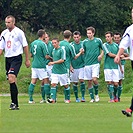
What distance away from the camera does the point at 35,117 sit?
16.3m

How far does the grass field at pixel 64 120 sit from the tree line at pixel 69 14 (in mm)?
36520

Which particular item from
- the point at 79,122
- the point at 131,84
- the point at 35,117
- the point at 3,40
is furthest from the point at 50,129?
the point at 131,84

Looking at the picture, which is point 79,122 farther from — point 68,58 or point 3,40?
point 68,58

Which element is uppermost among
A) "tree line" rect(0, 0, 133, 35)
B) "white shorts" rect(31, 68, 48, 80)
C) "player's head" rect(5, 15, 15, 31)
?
"tree line" rect(0, 0, 133, 35)

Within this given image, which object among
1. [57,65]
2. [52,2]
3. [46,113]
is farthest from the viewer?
[52,2]

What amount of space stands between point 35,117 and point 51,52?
8457 millimetres

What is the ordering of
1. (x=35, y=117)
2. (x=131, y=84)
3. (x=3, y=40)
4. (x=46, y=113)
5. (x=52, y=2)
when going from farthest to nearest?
(x=52, y=2), (x=131, y=84), (x=3, y=40), (x=46, y=113), (x=35, y=117)

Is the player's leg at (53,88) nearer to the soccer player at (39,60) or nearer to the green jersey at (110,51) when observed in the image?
the soccer player at (39,60)

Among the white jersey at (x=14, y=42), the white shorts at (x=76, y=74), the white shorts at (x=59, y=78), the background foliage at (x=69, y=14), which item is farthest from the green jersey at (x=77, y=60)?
the background foliage at (x=69, y=14)

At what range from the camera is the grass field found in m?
13.6

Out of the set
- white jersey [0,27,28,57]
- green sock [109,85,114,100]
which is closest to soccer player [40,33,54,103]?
green sock [109,85,114,100]

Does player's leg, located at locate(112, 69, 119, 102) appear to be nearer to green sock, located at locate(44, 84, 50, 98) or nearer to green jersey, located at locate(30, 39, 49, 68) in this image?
green sock, located at locate(44, 84, 50, 98)

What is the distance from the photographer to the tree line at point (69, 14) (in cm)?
5575

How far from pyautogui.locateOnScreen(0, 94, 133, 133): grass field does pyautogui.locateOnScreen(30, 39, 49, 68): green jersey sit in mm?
4083
